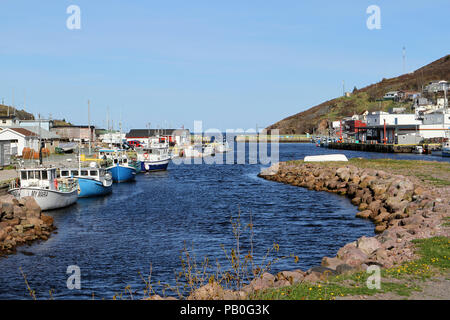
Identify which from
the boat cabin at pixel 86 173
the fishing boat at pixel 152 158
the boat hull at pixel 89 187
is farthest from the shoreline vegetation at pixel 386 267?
the fishing boat at pixel 152 158

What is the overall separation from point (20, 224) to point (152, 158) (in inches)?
2227

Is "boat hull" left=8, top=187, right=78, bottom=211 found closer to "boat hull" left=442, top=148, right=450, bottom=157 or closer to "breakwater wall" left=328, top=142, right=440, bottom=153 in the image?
"boat hull" left=442, top=148, right=450, bottom=157

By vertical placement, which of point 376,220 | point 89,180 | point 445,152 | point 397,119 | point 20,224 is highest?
point 397,119

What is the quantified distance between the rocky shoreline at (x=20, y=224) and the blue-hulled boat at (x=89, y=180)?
51.6 ft

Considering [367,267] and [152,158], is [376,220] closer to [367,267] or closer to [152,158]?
[367,267]

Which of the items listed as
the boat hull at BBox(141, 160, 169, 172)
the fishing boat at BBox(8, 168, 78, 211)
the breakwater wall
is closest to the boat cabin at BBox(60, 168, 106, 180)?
the fishing boat at BBox(8, 168, 78, 211)

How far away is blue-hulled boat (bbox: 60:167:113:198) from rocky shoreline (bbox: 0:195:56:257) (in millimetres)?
15729

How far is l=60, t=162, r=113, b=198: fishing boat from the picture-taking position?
51094mm

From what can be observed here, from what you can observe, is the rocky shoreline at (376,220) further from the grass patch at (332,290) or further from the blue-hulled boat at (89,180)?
the blue-hulled boat at (89,180)

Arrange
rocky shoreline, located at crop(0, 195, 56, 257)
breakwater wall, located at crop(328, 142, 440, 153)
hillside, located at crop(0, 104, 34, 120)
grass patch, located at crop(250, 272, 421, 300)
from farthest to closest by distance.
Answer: hillside, located at crop(0, 104, 34, 120), breakwater wall, located at crop(328, 142, 440, 153), rocky shoreline, located at crop(0, 195, 56, 257), grass patch, located at crop(250, 272, 421, 300)

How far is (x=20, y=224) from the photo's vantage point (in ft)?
104

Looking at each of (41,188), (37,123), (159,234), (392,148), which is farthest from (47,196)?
(392,148)

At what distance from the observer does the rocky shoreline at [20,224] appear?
28.5 meters

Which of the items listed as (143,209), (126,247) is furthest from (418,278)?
(143,209)
